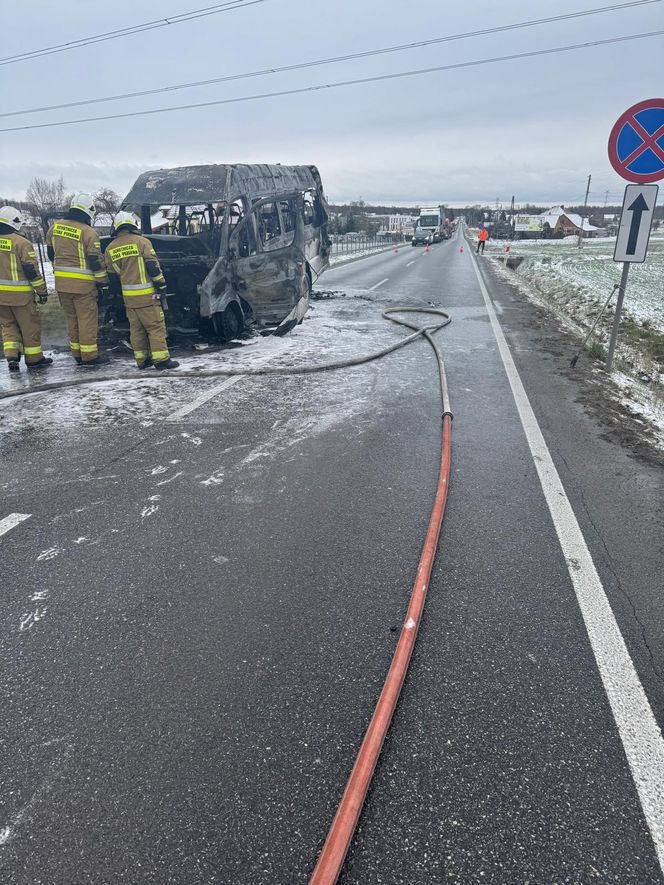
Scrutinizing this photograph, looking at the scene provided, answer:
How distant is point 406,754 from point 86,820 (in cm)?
109

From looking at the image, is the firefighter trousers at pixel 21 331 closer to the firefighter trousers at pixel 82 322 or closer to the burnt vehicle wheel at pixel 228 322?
the firefighter trousers at pixel 82 322

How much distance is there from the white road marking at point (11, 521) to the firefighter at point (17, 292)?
445cm

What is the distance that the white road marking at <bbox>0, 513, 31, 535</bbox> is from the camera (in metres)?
3.39

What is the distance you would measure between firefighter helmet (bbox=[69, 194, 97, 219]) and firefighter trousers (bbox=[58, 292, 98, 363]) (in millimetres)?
1014

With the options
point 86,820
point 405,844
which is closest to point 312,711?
point 405,844

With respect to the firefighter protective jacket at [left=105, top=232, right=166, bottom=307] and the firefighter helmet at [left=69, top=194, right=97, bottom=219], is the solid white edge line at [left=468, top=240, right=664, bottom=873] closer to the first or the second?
the firefighter protective jacket at [left=105, top=232, right=166, bottom=307]

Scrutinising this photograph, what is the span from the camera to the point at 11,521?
137 inches

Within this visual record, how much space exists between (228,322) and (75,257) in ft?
7.67

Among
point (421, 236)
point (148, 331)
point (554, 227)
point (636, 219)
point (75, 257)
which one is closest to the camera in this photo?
point (636, 219)

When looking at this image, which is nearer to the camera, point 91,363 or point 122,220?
point 122,220

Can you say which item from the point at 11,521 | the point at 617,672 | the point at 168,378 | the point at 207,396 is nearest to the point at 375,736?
the point at 617,672

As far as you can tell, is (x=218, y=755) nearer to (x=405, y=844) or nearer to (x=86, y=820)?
(x=86, y=820)

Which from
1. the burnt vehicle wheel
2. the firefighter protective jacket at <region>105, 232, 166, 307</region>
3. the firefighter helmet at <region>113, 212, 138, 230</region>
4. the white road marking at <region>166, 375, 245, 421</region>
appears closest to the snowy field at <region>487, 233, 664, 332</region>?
the burnt vehicle wheel

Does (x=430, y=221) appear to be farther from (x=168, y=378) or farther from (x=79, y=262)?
(x=168, y=378)
